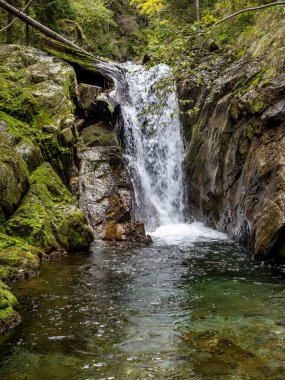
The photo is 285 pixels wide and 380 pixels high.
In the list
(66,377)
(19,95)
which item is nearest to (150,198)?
(19,95)

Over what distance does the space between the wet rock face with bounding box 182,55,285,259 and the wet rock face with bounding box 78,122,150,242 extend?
272 centimetres

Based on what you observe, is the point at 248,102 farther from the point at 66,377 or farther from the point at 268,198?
the point at 66,377

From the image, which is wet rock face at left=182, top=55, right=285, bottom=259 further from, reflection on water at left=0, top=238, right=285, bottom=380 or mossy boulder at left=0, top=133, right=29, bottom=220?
mossy boulder at left=0, top=133, right=29, bottom=220

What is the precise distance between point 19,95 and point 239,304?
9.72m

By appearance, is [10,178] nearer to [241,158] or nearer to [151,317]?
[151,317]

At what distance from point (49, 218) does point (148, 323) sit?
17.7 ft

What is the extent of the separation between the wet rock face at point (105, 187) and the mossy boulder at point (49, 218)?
5.04 feet

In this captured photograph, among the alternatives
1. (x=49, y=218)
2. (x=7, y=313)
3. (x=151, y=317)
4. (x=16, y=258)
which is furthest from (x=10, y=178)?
(x=151, y=317)

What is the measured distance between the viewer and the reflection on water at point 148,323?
4.20 m

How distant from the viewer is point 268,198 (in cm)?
925

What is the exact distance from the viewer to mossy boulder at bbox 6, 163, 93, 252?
9.45m

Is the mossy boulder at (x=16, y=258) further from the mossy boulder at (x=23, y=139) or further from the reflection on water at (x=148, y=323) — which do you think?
the mossy boulder at (x=23, y=139)

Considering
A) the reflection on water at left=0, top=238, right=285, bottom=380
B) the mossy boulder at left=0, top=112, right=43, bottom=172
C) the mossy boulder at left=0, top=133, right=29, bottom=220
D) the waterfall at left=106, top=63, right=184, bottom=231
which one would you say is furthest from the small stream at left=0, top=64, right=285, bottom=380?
the waterfall at left=106, top=63, right=184, bottom=231

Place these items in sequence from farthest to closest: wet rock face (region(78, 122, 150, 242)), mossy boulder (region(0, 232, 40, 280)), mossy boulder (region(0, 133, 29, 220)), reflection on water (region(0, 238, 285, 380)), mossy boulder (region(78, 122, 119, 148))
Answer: mossy boulder (region(78, 122, 119, 148)) → wet rock face (region(78, 122, 150, 242)) → mossy boulder (region(0, 133, 29, 220)) → mossy boulder (region(0, 232, 40, 280)) → reflection on water (region(0, 238, 285, 380))
